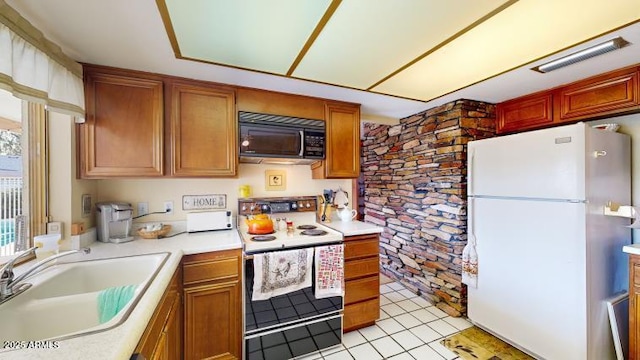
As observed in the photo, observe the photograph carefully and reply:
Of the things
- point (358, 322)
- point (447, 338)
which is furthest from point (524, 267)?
point (358, 322)

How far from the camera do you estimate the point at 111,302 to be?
1034 millimetres

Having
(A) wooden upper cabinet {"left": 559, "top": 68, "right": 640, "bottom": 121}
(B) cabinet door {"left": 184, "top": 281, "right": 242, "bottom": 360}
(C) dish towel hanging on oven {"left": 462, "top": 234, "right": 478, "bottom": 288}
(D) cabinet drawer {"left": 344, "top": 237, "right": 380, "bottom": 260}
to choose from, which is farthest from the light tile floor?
(A) wooden upper cabinet {"left": 559, "top": 68, "right": 640, "bottom": 121}

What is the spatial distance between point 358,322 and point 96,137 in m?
2.50

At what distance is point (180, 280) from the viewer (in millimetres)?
1571

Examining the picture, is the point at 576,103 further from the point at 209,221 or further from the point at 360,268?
the point at 209,221

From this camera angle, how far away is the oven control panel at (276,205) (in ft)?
7.39

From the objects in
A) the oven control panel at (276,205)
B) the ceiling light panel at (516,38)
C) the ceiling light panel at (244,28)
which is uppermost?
the ceiling light panel at (244,28)

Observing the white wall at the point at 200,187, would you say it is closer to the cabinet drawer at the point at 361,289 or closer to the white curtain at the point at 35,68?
the white curtain at the point at 35,68

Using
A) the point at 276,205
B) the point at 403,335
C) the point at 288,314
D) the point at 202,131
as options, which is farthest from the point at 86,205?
the point at 403,335

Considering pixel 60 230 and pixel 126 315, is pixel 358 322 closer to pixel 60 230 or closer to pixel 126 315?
pixel 126 315

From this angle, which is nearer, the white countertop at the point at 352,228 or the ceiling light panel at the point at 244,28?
the ceiling light panel at the point at 244,28

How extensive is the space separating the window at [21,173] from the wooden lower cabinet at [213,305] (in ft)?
2.87

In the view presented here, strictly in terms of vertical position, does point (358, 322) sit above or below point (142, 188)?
below

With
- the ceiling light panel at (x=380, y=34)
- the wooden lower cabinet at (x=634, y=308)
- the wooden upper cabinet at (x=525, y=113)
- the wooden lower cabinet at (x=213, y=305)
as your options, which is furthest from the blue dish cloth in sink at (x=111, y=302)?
the wooden upper cabinet at (x=525, y=113)
